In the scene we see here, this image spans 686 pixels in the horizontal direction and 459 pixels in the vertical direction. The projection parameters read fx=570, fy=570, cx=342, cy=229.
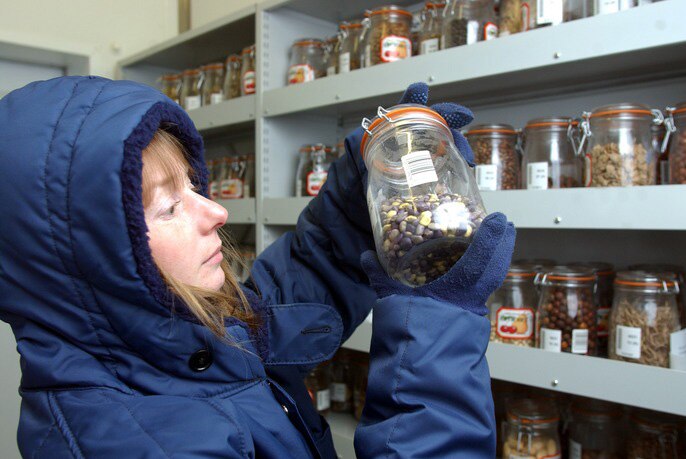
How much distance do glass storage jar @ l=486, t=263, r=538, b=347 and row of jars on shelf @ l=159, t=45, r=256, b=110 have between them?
103 centimetres

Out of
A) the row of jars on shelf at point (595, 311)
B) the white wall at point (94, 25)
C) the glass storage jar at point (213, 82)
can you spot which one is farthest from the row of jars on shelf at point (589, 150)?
the white wall at point (94, 25)

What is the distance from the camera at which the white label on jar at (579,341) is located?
3.71 feet

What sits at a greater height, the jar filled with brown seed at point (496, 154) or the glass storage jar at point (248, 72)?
the glass storage jar at point (248, 72)

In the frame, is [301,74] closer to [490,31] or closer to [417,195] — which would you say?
[490,31]

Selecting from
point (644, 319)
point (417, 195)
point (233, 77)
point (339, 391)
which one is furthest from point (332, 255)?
point (233, 77)

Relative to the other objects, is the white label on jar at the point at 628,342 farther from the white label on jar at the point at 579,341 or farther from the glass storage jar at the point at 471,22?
the glass storage jar at the point at 471,22

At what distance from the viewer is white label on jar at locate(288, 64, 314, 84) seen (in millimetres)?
1682

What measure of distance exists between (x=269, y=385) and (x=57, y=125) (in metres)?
0.40

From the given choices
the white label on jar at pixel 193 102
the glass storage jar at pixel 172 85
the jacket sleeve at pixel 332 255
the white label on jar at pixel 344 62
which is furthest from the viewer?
the glass storage jar at pixel 172 85

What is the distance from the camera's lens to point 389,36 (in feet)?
4.74

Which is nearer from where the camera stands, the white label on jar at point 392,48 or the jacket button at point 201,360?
the jacket button at point 201,360

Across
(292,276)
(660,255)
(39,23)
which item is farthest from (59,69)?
(660,255)

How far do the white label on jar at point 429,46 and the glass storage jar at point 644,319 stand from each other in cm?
68

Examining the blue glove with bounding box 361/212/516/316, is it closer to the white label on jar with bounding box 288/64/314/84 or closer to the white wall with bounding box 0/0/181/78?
the white label on jar with bounding box 288/64/314/84
